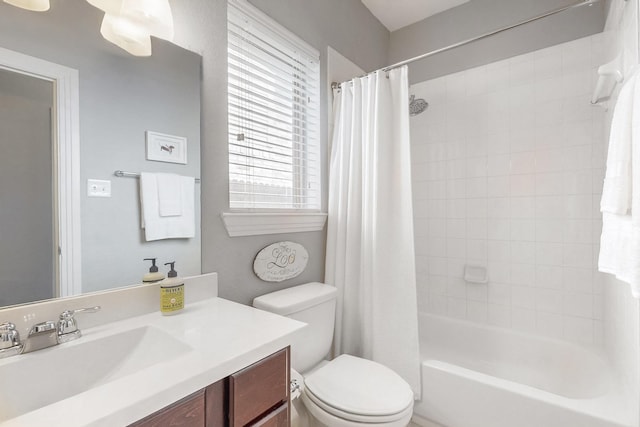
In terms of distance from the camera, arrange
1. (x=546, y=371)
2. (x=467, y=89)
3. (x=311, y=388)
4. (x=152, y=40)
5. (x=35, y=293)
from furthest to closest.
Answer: (x=467, y=89)
(x=546, y=371)
(x=311, y=388)
(x=152, y=40)
(x=35, y=293)

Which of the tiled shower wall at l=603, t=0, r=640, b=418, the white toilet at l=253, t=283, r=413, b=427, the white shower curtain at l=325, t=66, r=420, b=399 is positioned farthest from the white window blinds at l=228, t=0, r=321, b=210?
the tiled shower wall at l=603, t=0, r=640, b=418

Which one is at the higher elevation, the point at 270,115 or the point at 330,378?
the point at 270,115

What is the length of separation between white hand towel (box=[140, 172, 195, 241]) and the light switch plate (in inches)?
4.1

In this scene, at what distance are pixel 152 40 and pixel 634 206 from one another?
169cm

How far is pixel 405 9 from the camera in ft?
7.68

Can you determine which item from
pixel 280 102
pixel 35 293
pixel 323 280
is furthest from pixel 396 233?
pixel 35 293

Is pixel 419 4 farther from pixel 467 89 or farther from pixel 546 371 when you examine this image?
pixel 546 371

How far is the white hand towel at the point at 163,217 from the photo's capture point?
1.07 meters

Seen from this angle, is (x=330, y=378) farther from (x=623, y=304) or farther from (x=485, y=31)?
(x=485, y=31)

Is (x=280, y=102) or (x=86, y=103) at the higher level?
(x=280, y=102)

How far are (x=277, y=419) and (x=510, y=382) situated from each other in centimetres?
124

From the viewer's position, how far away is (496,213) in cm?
217

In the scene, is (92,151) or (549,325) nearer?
(92,151)

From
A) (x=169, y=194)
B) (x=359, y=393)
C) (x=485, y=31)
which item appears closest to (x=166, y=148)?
(x=169, y=194)
